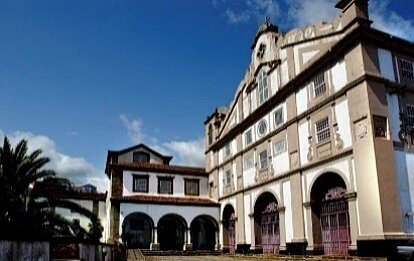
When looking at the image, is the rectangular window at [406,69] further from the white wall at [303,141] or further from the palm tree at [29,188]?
the palm tree at [29,188]

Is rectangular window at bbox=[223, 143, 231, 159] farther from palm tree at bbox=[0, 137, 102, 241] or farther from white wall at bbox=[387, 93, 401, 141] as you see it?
white wall at bbox=[387, 93, 401, 141]

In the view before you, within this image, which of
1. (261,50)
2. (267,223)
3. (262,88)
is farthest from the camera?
(261,50)

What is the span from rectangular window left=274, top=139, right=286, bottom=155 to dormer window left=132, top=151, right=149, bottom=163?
17970mm

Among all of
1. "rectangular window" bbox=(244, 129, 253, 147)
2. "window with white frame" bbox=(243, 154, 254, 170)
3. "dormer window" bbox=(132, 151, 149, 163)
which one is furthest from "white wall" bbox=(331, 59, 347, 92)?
"dormer window" bbox=(132, 151, 149, 163)

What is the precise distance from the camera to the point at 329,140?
1817 centimetres

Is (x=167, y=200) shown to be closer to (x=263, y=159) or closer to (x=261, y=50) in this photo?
(x=263, y=159)

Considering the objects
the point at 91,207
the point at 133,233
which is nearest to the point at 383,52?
the point at 133,233

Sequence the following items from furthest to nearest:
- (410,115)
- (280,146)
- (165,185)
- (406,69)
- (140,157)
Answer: (140,157) → (165,185) → (280,146) → (406,69) → (410,115)

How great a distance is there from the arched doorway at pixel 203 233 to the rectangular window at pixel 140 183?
4935 mm

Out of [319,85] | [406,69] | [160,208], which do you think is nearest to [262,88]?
[319,85]

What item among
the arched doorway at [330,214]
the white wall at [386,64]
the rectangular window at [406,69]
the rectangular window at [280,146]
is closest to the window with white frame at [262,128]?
the rectangular window at [280,146]

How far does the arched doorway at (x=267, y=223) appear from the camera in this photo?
23.0 m

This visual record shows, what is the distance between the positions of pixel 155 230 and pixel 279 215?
453 inches

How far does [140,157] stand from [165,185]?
643 cm
